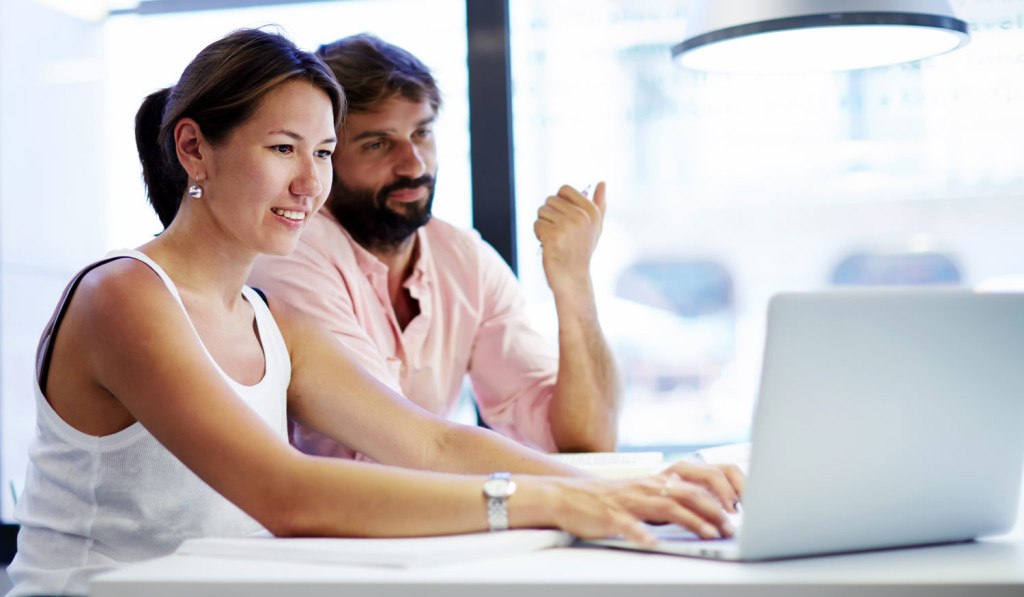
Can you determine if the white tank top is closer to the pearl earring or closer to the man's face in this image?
the pearl earring

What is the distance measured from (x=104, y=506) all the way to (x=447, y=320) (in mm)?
924

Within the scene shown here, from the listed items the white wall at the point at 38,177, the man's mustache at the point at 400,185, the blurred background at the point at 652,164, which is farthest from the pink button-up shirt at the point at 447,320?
the white wall at the point at 38,177

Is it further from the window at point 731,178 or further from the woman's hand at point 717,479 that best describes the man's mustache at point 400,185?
the woman's hand at point 717,479

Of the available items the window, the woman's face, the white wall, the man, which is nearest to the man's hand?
the man

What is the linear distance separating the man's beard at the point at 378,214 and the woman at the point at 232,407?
42 centimetres

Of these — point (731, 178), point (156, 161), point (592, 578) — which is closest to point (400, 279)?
point (156, 161)

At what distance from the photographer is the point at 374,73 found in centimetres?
197

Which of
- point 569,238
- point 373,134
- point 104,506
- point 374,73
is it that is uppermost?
point 374,73

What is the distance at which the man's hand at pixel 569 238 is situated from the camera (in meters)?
1.94

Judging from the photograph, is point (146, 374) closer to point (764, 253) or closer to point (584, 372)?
point (584, 372)

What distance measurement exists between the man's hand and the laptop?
3.58 feet

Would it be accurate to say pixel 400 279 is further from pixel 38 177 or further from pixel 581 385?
pixel 38 177

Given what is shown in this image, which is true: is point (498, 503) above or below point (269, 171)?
below

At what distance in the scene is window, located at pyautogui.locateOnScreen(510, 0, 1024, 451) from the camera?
2297 millimetres
